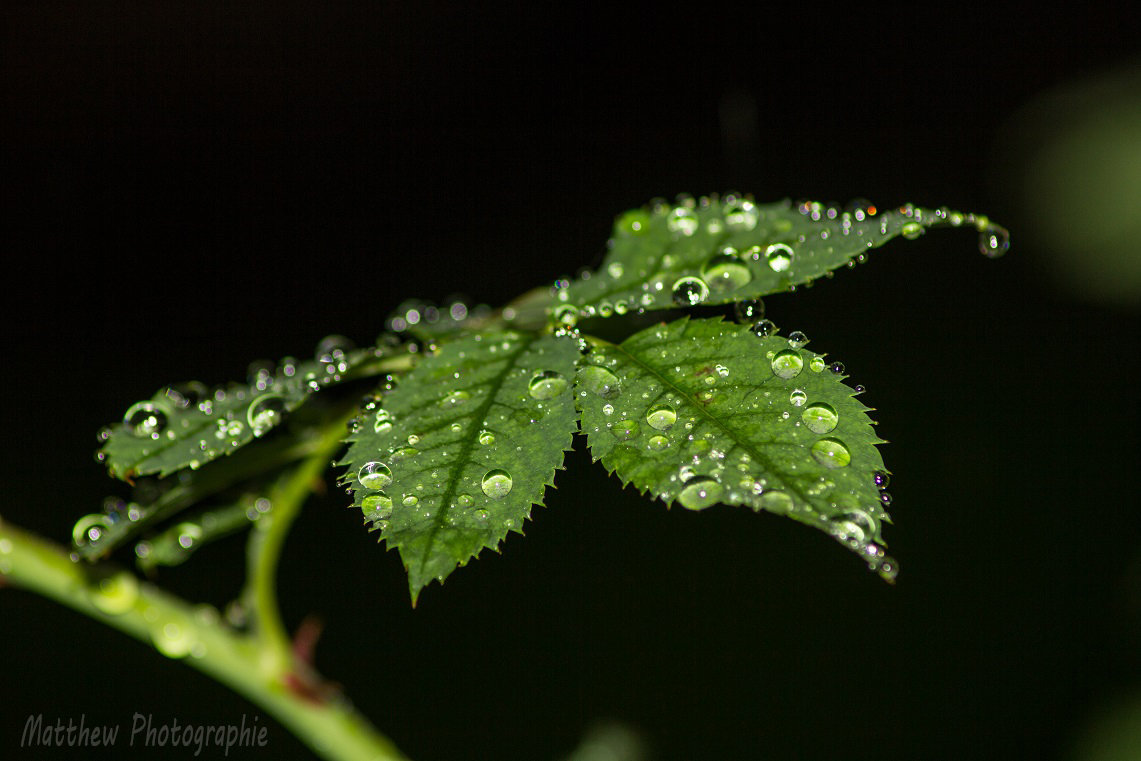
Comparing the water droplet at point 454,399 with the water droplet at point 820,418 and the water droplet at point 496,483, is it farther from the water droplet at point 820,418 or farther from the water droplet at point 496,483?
the water droplet at point 820,418

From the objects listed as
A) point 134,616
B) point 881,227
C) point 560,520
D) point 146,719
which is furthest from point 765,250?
point 146,719

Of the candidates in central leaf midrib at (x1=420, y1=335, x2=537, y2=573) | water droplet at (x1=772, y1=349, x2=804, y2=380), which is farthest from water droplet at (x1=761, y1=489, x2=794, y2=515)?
central leaf midrib at (x1=420, y1=335, x2=537, y2=573)

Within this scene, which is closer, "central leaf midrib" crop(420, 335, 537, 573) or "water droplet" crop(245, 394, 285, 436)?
"central leaf midrib" crop(420, 335, 537, 573)

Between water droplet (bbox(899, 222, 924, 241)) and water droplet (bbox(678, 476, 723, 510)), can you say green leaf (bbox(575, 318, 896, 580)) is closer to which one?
water droplet (bbox(678, 476, 723, 510))

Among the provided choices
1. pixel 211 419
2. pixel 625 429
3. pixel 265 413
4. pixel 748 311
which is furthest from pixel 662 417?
pixel 211 419

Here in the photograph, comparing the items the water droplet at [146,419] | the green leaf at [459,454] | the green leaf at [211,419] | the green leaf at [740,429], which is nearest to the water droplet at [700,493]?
A: the green leaf at [740,429]

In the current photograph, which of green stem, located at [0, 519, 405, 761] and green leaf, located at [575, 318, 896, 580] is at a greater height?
green leaf, located at [575, 318, 896, 580]

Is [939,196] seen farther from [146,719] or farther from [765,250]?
[146,719]
